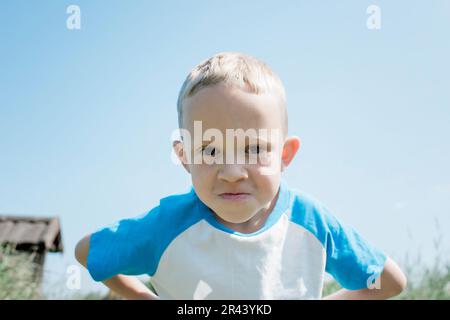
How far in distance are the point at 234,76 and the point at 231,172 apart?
366mm

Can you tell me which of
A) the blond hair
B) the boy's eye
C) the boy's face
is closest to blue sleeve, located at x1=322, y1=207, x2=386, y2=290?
the boy's face

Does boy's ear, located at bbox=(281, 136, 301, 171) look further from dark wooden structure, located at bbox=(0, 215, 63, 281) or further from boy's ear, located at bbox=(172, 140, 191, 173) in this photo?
dark wooden structure, located at bbox=(0, 215, 63, 281)

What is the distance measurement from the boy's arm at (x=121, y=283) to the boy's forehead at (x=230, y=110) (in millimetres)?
706

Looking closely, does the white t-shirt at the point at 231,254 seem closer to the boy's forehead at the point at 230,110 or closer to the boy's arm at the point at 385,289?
the boy's arm at the point at 385,289

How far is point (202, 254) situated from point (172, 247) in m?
0.13

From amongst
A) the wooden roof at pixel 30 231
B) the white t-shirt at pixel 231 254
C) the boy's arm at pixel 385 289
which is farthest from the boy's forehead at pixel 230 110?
the wooden roof at pixel 30 231

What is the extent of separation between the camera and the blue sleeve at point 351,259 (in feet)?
6.71

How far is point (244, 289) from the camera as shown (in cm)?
192

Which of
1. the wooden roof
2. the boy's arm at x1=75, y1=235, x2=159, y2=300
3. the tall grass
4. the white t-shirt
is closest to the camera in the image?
the white t-shirt

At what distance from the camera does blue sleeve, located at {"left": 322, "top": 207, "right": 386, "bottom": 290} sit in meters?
2.04

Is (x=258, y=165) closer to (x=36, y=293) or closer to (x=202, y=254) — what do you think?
(x=202, y=254)

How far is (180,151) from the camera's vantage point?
2047 millimetres

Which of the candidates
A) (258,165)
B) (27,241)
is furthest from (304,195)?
(27,241)

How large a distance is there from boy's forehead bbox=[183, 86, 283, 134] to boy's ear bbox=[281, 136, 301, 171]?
222 mm
